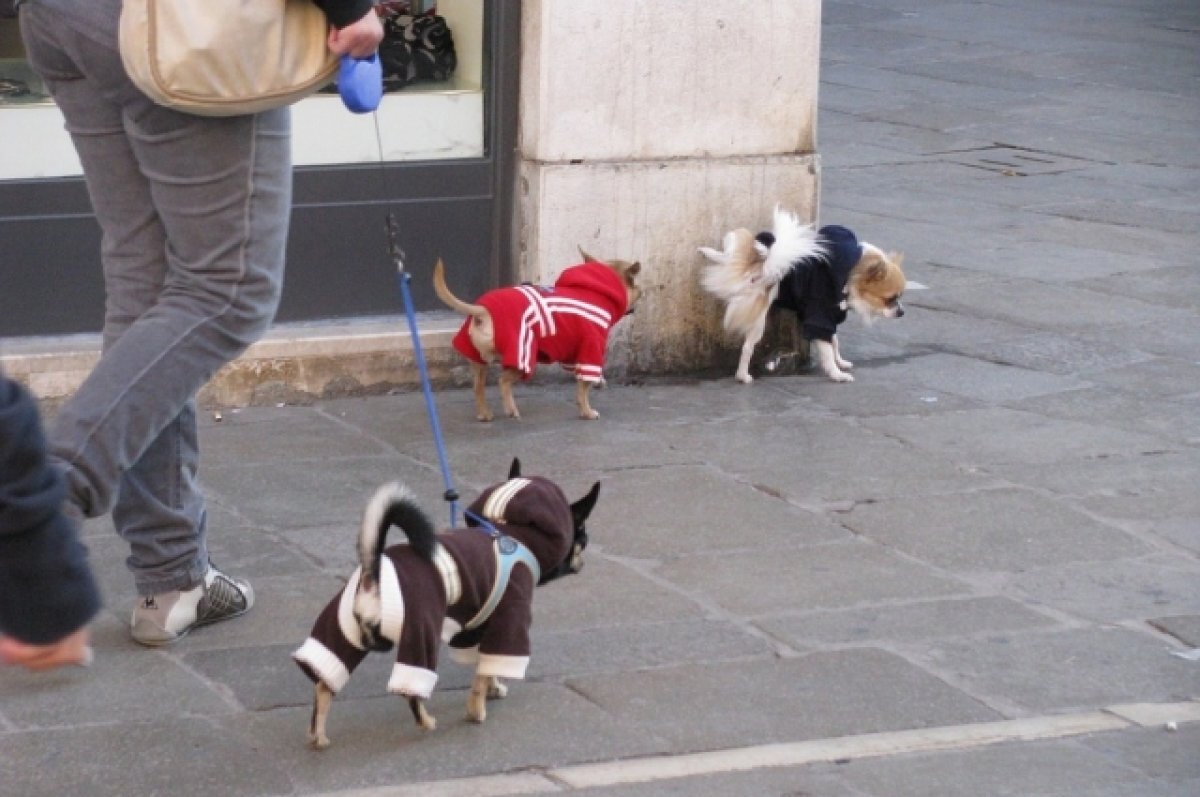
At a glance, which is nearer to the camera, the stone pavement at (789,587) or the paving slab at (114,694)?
the stone pavement at (789,587)

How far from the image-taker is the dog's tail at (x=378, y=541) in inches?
145

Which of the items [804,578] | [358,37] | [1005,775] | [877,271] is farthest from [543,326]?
[1005,775]

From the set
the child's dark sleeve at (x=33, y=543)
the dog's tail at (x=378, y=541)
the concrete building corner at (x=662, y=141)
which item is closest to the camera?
the child's dark sleeve at (x=33, y=543)

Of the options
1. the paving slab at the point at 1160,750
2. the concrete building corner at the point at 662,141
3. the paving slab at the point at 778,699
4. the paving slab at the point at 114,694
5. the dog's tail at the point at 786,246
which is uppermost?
the concrete building corner at the point at 662,141

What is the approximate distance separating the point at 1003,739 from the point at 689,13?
11.4 feet

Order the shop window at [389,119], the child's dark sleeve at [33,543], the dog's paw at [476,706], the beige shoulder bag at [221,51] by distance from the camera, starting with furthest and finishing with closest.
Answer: the shop window at [389,119], the dog's paw at [476,706], the beige shoulder bag at [221,51], the child's dark sleeve at [33,543]

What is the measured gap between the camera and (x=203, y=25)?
381 centimetres

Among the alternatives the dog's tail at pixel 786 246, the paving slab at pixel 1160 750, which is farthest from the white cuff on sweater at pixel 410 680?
the dog's tail at pixel 786 246

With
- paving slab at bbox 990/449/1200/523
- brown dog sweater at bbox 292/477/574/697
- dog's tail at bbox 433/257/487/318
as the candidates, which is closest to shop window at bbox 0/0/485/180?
dog's tail at bbox 433/257/487/318

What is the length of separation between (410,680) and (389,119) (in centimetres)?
360

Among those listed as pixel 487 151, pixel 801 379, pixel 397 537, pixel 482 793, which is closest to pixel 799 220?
pixel 801 379

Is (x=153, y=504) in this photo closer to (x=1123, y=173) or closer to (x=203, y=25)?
(x=203, y=25)

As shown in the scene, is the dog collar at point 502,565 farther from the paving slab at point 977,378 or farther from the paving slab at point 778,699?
the paving slab at point 977,378

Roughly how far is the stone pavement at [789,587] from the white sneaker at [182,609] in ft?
0.13
